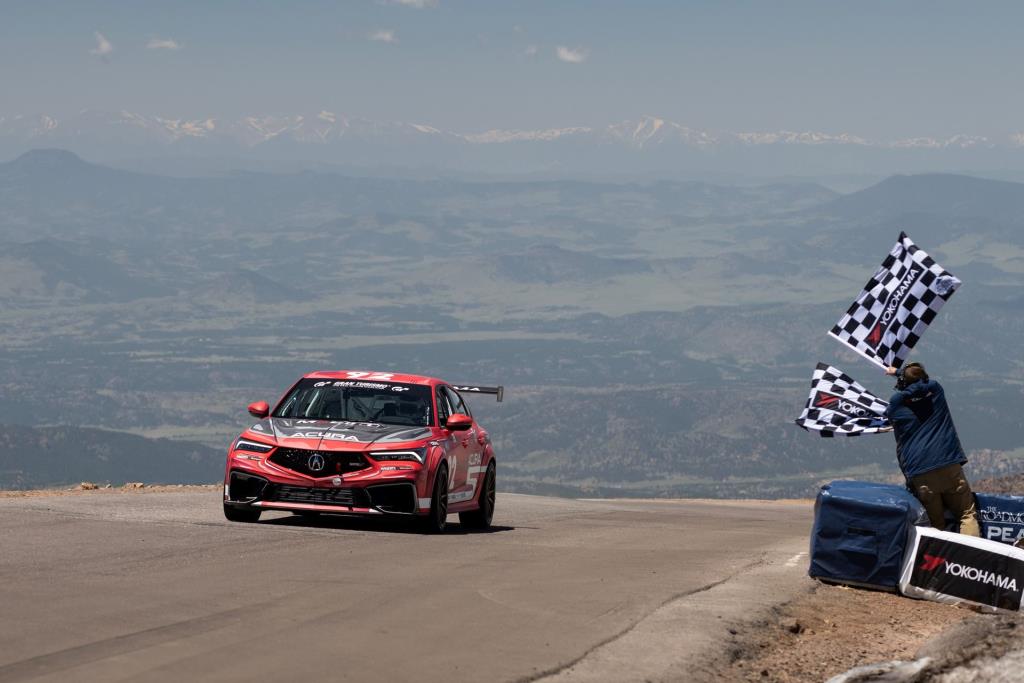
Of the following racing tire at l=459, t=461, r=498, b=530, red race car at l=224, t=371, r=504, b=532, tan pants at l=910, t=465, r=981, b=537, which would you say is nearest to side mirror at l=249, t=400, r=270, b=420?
red race car at l=224, t=371, r=504, b=532

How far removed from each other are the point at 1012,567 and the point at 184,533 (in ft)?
21.5

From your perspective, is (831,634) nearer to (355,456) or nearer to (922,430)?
(922,430)

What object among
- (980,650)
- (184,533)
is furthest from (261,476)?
(980,650)

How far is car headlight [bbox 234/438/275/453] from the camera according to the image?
1433 cm

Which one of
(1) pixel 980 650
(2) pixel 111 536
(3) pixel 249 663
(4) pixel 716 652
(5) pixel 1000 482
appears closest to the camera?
(1) pixel 980 650

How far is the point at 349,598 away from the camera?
9648mm

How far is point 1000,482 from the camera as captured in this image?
4012 centimetres

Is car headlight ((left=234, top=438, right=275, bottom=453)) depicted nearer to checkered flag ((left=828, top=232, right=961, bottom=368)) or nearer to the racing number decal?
the racing number decal

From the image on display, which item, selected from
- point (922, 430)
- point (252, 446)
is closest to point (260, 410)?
point (252, 446)

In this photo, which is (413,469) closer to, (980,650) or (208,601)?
(208,601)

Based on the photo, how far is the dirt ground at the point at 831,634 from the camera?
8250mm

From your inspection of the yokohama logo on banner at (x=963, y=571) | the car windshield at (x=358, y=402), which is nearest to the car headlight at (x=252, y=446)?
the car windshield at (x=358, y=402)

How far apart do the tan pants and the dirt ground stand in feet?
4.77

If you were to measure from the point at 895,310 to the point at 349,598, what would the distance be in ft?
24.9
